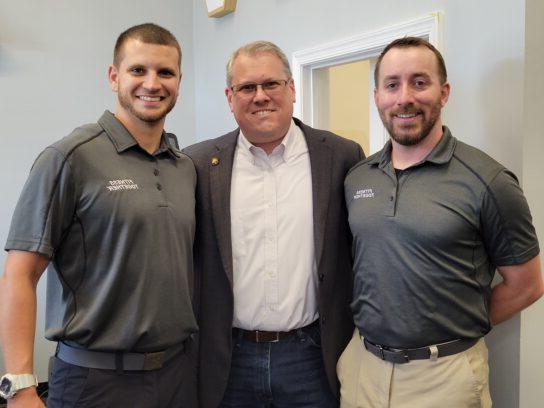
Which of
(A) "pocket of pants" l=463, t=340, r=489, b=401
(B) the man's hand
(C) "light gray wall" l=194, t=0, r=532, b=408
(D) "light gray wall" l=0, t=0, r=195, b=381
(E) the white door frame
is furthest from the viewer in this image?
(D) "light gray wall" l=0, t=0, r=195, b=381

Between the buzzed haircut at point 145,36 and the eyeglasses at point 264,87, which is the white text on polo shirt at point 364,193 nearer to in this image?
the eyeglasses at point 264,87

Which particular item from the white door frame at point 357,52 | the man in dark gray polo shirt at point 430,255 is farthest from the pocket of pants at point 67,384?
the white door frame at point 357,52

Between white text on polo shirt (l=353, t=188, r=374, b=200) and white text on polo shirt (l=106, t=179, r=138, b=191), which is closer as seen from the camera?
white text on polo shirt (l=106, t=179, r=138, b=191)

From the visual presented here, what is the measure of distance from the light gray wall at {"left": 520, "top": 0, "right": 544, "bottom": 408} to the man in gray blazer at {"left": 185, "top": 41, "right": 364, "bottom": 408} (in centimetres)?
59

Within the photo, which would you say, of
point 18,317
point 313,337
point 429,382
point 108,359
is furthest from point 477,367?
point 18,317

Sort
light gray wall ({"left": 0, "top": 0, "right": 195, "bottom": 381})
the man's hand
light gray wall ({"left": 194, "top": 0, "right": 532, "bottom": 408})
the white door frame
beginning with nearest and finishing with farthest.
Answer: the man's hand
light gray wall ({"left": 194, "top": 0, "right": 532, "bottom": 408})
the white door frame
light gray wall ({"left": 0, "top": 0, "right": 195, "bottom": 381})

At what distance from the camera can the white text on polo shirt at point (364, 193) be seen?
153 cm

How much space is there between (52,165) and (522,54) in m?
1.45

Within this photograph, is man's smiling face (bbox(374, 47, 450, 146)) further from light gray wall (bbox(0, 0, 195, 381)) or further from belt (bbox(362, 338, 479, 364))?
light gray wall (bbox(0, 0, 195, 381))

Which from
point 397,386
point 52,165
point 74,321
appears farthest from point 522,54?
point 74,321

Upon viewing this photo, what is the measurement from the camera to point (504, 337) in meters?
1.68

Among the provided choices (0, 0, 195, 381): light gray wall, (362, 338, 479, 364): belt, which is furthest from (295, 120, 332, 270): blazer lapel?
(0, 0, 195, 381): light gray wall

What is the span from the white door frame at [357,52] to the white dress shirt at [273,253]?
2.76 ft

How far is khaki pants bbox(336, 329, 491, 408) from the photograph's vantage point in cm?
136
